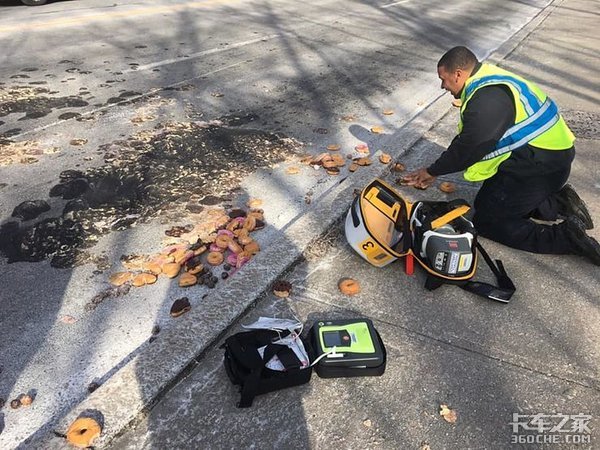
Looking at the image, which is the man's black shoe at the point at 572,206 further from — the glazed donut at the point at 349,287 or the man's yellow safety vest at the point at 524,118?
the glazed donut at the point at 349,287

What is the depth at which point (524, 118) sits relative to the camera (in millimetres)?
3434

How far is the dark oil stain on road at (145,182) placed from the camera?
3.67 m

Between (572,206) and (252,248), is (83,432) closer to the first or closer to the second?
(252,248)

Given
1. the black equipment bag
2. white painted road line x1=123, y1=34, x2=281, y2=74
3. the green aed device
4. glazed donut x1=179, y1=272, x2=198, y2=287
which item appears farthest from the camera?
white painted road line x1=123, y1=34, x2=281, y2=74

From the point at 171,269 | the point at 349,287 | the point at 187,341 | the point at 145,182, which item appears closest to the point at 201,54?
the point at 145,182

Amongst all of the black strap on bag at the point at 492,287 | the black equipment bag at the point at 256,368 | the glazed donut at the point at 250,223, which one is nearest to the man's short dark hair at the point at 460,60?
the black strap on bag at the point at 492,287

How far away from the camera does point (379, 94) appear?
7.13m

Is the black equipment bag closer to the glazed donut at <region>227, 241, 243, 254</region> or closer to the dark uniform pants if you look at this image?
the glazed donut at <region>227, 241, 243, 254</region>

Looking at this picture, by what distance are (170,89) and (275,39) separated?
4.00 meters

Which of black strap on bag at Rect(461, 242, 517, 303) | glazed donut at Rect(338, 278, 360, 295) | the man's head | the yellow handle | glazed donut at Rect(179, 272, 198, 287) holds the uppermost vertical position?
the man's head

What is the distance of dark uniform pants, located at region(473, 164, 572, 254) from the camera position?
351cm

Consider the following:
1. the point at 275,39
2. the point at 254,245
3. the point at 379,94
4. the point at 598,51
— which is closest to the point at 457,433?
the point at 254,245

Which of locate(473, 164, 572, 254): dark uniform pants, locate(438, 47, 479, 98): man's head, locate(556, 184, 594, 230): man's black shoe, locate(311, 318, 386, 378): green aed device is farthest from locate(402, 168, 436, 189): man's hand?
locate(311, 318, 386, 378): green aed device

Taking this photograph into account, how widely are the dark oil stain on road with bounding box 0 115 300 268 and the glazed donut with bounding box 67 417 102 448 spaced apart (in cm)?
152
